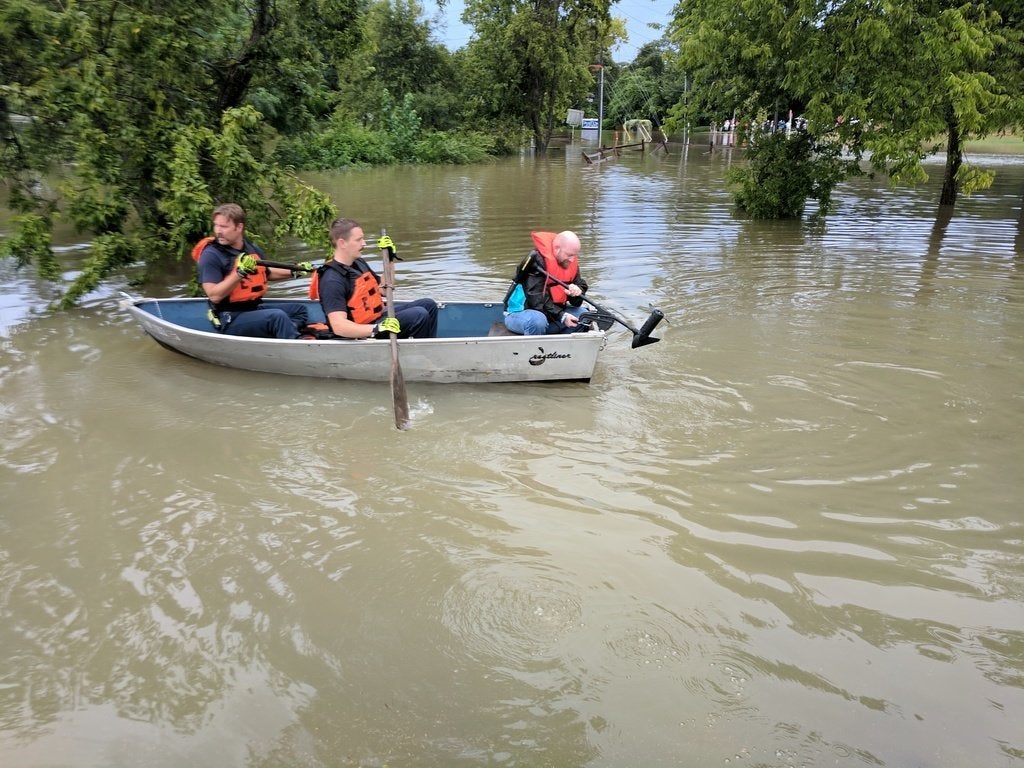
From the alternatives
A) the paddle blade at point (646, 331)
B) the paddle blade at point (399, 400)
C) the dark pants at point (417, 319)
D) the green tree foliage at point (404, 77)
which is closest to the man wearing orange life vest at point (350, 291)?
the dark pants at point (417, 319)

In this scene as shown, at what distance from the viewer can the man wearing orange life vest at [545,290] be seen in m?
6.03

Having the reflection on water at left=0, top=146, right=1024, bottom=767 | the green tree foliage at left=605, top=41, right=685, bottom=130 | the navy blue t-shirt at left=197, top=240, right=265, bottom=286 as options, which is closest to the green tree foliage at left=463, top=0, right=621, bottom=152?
the green tree foliage at left=605, top=41, right=685, bottom=130

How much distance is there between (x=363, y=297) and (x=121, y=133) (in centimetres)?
397

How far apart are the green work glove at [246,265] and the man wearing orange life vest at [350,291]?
503 mm

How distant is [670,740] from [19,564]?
3.30 meters

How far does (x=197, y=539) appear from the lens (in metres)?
4.01

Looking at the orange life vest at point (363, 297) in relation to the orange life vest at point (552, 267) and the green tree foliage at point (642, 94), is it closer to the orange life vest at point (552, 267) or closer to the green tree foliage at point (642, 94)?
the orange life vest at point (552, 267)

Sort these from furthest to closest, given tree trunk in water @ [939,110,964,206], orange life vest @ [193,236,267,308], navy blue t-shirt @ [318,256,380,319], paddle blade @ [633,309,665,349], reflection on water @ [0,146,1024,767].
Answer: tree trunk in water @ [939,110,964,206]
orange life vest @ [193,236,267,308]
paddle blade @ [633,309,665,349]
navy blue t-shirt @ [318,256,380,319]
reflection on water @ [0,146,1024,767]

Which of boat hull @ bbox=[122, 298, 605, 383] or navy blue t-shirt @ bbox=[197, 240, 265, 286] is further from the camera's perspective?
navy blue t-shirt @ bbox=[197, 240, 265, 286]

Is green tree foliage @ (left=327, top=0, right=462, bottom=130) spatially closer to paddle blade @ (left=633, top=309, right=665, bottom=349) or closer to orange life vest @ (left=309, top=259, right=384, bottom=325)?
orange life vest @ (left=309, top=259, right=384, bottom=325)

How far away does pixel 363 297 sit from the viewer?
5883mm

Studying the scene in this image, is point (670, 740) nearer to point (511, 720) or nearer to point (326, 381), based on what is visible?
point (511, 720)

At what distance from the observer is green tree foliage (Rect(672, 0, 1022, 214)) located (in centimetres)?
995

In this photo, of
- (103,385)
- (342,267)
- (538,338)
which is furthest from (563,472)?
(103,385)
